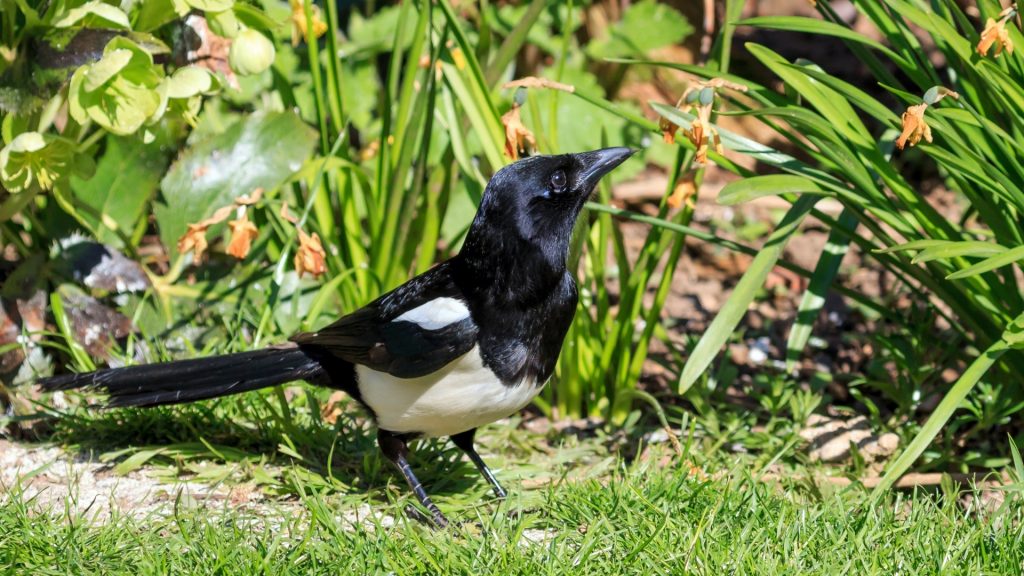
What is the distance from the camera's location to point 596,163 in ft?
9.23

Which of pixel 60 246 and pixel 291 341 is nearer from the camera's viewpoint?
pixel 291 341

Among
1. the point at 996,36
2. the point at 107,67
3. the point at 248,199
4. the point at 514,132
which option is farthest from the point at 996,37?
the point at 107,67

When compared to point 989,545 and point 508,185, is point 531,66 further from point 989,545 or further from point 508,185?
point 989,545

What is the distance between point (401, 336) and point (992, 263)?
136 centimetres

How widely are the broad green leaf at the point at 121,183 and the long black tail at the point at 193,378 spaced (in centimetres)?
88

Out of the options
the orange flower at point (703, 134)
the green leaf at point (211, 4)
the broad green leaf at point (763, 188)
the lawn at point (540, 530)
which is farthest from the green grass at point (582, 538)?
the green leaf at point (211, 4)

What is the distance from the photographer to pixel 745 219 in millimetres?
5211

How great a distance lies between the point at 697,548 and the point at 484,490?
2.62 ft

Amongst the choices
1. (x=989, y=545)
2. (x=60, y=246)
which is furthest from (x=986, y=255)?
(x=60, y=246)

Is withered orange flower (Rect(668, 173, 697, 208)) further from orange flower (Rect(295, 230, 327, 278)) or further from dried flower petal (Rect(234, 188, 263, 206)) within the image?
dried flower petal (Rect(234, 188, 263, 206))

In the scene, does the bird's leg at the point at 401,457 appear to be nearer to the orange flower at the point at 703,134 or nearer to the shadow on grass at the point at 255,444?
the shadow on grass at the point at 255,444

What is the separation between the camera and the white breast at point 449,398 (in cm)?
272

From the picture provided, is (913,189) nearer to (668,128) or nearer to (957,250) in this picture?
(957,250)

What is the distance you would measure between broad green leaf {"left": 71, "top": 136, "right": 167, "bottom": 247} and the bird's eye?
1644 mm
